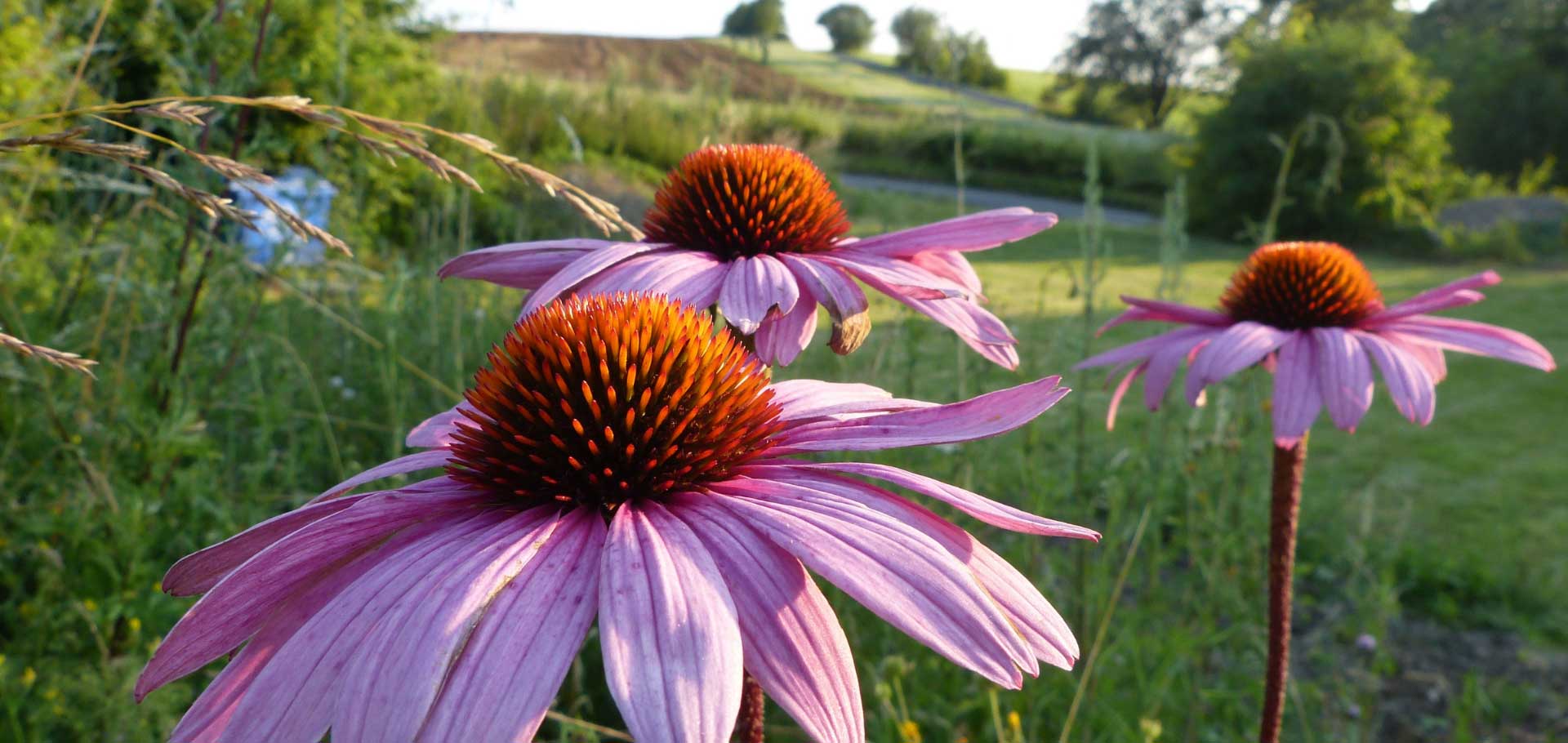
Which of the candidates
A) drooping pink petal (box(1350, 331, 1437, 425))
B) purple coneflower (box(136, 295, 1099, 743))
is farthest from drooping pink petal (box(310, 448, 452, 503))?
drooping pink petal (box(1350, 331, 1437, 425))

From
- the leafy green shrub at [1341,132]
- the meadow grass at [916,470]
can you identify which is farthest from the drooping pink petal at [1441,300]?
the leafy green shrub at [1341,132]

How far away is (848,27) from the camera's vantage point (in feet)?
140

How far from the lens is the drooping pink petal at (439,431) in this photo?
37.6 inches

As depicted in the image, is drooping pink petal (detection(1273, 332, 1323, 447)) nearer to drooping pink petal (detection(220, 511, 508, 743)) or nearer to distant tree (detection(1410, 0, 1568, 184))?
drooping pink petal (detection(220, 511, 508, 743))

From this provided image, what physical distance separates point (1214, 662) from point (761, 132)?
26.7 ft

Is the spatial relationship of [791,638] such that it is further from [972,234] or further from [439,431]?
[972,234]

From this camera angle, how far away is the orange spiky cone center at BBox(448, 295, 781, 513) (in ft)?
2.69

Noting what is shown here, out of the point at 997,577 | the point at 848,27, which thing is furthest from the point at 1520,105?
the point at 848,27

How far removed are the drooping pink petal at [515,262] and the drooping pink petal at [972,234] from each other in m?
0.33

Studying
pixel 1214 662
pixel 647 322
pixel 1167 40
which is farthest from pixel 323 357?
pixel 1167 40

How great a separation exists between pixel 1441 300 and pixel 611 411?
51.0 inches

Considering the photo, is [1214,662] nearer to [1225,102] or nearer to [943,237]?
[943,237]

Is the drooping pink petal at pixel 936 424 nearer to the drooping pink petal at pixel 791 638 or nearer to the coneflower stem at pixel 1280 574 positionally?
the drooping pink petal at pixel 791 638

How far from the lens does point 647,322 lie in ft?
2.88
